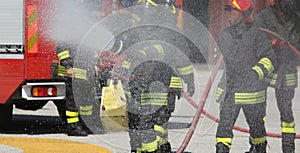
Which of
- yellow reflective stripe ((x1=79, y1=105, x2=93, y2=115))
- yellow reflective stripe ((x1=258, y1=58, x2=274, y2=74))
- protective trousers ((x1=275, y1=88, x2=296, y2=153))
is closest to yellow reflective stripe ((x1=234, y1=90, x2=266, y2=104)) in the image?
yellow reflective stripe ((x1=258, y1=58, x2=274, y2=74))

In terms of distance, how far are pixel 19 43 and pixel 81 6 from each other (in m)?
0.79

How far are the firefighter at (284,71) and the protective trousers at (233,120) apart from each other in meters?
0.31

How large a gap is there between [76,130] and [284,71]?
104 inches

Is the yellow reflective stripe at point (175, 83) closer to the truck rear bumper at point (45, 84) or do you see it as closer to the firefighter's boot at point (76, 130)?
the firefighter's boot at point (76, 130)

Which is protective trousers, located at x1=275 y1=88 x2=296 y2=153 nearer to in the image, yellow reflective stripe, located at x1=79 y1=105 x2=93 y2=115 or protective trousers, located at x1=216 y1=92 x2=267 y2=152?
protective trousers, located at x1=216 y1=92 x2=267 y2=152

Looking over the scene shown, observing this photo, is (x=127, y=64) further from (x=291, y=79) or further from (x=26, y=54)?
(x=26, y=54)

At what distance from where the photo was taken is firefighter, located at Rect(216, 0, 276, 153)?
22.8ft

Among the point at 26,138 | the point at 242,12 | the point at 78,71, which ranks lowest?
the point at 26,138

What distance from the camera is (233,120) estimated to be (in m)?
7.04

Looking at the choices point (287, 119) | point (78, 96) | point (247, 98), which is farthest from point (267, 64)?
point (78, 96)

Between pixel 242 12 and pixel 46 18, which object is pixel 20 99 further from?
pixel 242 12

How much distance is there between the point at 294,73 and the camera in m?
7.50

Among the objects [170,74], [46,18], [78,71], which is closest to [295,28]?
[170,74]

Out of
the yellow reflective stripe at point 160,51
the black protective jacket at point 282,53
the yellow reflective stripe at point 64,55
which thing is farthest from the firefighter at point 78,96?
the black protective jacket at point 282,53
